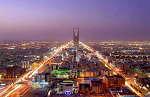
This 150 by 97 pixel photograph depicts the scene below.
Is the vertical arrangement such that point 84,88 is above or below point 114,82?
below

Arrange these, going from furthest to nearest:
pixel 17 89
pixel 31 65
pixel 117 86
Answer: pixel 31 65, pixel 117 86, pixel 17 89

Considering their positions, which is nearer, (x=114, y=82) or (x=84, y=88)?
(x=84, y=88)

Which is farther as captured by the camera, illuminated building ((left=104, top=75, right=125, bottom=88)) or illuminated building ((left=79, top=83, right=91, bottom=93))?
illuminated building ((left=104, top=75, right=125, bottom=88))

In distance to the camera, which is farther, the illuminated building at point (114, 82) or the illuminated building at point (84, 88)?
the illuminated building at point (114, 82)

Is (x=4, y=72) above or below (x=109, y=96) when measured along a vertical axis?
above

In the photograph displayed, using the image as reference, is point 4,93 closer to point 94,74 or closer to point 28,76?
point 28,76

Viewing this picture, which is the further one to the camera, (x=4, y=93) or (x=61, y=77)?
(x=61, y=77)

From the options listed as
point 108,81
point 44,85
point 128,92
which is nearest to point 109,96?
point 128,92

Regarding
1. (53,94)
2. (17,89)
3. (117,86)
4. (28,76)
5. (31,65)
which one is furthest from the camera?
(31,65)

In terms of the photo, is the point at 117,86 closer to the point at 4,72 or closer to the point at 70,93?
the point at 70,93
